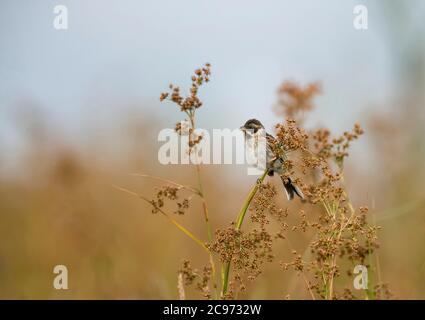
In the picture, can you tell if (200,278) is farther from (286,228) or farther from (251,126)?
(251,126)

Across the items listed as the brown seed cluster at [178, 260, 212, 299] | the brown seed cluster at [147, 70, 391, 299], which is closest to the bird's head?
the brown seed cluster at [147, 70, 391, 299]

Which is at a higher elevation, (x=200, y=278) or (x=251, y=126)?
(x=251, y=126)

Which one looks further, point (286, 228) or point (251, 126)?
point (251, 126)

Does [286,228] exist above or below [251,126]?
below

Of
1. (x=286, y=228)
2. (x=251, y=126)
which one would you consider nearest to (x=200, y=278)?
(x=286, y=228)

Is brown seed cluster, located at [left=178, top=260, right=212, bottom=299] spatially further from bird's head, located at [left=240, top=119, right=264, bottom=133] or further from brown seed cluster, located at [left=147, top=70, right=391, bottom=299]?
bird's head, located at [left=240, top=119, right=264, bottom=133]

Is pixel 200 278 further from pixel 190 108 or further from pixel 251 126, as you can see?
pixel 251 126

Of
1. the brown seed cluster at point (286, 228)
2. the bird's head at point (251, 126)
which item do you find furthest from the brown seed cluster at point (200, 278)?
the bird's head at point (251, 126)

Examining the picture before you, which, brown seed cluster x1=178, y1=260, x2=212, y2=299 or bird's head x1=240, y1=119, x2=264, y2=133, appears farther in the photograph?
bird's head x1=240, y1=119, x2=264, y2=133

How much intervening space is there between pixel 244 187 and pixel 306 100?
2.07m

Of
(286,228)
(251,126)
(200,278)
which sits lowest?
(200,278)

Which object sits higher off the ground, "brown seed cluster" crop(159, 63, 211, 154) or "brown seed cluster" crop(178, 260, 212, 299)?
"brown seed cluster" crop(159, 63, 211, 154)

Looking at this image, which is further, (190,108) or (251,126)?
(251,126)

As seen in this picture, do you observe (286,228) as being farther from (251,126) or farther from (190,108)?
(251,126)
